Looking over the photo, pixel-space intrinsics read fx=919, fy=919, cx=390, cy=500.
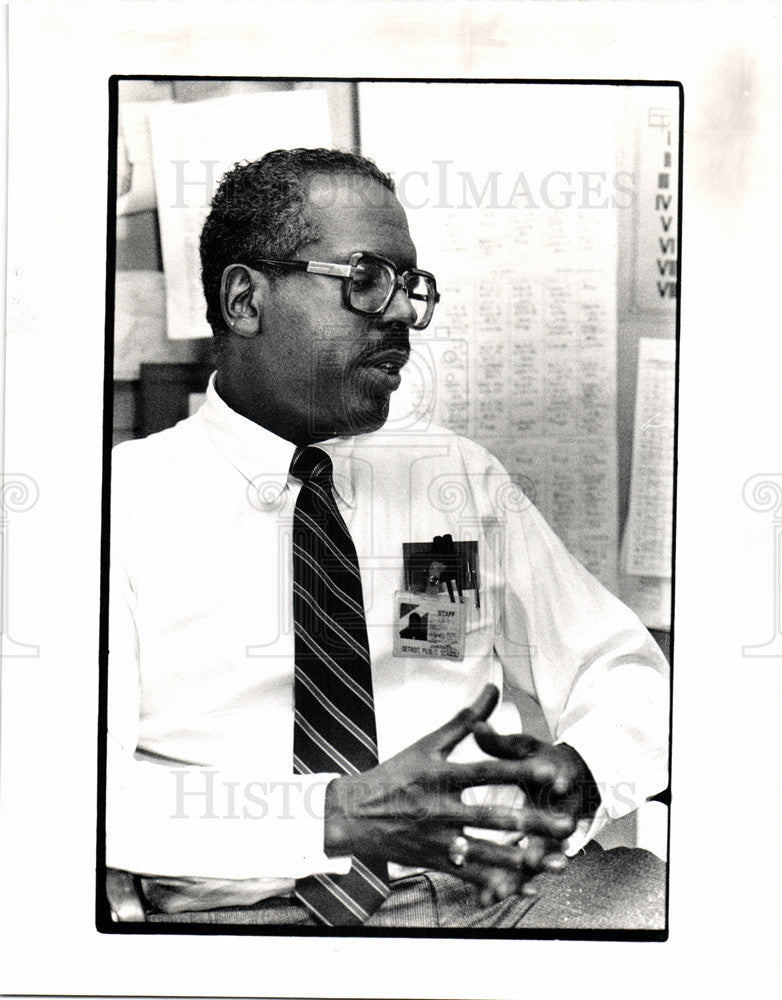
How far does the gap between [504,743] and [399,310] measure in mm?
614

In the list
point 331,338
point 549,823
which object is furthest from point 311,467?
point 549,823

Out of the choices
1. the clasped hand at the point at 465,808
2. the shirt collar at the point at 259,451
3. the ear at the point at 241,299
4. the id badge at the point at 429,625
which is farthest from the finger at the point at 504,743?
the ear at the point at 241,299

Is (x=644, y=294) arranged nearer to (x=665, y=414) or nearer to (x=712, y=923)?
(x=665, y=414)

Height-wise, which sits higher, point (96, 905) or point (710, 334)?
point (710, 334)

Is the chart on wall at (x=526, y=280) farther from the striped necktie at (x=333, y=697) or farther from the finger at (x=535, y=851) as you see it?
the finger at (x=535, y=851)

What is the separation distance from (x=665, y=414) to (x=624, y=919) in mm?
708

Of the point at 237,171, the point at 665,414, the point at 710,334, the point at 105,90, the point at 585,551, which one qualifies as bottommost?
the point at 585,551

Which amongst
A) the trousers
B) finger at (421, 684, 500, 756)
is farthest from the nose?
the trousers

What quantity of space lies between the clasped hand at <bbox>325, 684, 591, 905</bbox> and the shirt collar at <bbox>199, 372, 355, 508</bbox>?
37 cm

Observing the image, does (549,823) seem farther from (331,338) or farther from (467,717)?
(331,338)

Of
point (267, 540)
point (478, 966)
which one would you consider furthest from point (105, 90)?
point (478, 966)

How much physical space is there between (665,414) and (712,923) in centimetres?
72

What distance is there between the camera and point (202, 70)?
1280 millimetres

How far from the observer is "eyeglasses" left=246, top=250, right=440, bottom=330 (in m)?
1.25
